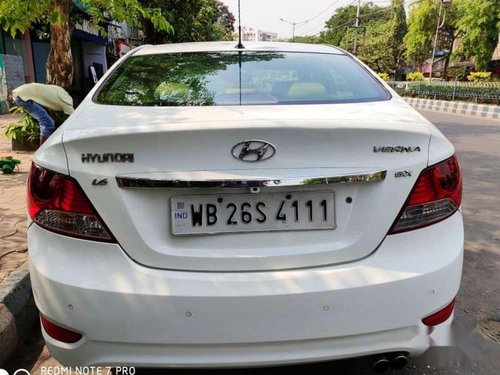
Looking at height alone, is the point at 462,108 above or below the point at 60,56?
below

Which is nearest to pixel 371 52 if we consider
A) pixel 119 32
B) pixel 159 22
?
pixel 119 32

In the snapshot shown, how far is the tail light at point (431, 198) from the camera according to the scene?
5.34 ft

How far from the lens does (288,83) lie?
2.30 meters

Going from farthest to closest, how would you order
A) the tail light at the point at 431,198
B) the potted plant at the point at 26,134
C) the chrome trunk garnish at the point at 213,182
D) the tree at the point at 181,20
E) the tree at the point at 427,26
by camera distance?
the tree at the point at 427,26
the tree at the point at 181,20
the potted plant at the point at 26,134
the tail light at the point at 431,198
the chrome trunk garnish at the point at 213,182

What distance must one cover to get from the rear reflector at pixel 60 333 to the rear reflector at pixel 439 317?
1187 mm

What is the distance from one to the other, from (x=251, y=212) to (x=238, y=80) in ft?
3.00

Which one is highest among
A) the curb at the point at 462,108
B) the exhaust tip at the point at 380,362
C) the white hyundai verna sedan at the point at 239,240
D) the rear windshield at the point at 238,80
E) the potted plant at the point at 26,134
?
the rear windshield at the point at 238,80

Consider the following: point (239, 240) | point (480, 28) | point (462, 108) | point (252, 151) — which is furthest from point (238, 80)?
point (480, 28)

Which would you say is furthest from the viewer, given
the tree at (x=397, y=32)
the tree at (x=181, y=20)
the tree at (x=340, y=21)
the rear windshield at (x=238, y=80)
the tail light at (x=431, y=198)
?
the tree at (x=340, y=21)

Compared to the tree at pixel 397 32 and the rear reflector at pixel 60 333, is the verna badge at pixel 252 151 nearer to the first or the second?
the rear reflector at pixel 60 333

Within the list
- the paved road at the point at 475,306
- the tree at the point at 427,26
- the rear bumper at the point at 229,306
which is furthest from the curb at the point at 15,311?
the tree at the point at 427,26

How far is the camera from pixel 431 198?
1664 mm

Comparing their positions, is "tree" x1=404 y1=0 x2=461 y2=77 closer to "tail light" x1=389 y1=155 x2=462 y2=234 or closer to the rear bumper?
"tail light" x1=389 y1=155 x2=462 y2=234

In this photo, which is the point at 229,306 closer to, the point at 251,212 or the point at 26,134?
the point at 251,212
